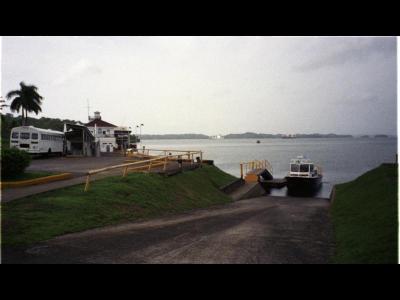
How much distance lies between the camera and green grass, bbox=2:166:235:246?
8984 mm

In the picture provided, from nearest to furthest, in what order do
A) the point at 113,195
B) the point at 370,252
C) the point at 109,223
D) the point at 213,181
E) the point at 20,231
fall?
the point at 370,252 → the point at 20,231 → the point at 109,223 → the point at 113,195 → the point at 213,181

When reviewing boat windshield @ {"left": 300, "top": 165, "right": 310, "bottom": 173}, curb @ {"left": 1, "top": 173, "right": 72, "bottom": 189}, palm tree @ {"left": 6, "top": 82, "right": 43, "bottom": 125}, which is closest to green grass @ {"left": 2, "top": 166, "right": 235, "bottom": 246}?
curb @ {"left": 1, "top": 173, "right": 72, "bottom": 189}

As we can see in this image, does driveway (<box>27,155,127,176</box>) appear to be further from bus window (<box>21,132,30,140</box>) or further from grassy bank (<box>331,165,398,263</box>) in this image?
grassy bank (<box>331,165,398,263</box>)

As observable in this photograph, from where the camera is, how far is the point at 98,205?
1169 centimetres

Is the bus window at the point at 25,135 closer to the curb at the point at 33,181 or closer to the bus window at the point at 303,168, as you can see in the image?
the curb at the point at 33,181

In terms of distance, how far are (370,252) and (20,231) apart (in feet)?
28.2

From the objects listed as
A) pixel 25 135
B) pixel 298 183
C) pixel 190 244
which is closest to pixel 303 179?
pixel 298 183

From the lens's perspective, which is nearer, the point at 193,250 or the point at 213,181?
the point at 193,250

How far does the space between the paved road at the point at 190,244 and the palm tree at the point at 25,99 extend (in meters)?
52.9

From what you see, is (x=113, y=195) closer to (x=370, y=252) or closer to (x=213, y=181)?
(x=370, y=252)
